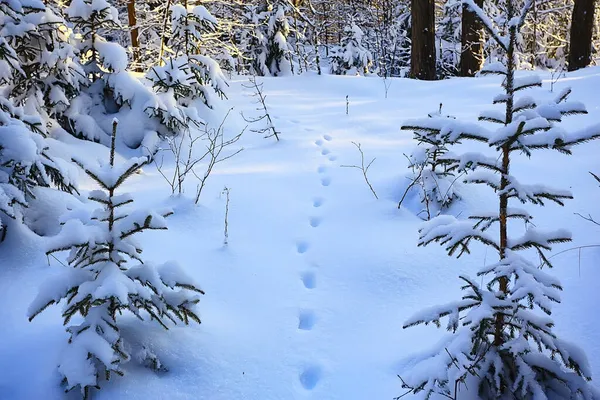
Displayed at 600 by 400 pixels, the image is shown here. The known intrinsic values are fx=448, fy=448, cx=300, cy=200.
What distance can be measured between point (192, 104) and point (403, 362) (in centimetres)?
561

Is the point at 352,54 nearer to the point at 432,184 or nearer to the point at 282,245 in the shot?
the point at 432,184

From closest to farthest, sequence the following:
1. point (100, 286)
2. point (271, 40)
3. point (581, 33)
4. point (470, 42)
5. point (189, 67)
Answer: point (100, 286), point (189, 67), point (581, 33), point (470, 42), point (271, 40)

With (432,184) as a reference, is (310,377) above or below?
below

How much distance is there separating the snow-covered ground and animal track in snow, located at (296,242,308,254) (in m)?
0.02

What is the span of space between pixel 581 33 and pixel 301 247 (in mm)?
9150

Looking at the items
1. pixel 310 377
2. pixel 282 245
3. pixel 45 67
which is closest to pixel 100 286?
pixel 310 377

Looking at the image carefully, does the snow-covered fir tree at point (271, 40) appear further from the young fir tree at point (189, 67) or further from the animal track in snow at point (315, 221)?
the animal track in snow at point (315, 221)

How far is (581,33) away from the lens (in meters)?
9.55

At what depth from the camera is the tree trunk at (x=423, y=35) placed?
984 cm

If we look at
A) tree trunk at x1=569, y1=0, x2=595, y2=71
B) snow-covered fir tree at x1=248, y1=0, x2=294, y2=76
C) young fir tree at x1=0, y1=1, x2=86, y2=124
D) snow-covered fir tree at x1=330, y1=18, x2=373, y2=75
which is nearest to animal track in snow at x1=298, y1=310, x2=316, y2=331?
young fir tree at x1=0, y1=1, x2=86, y2=124

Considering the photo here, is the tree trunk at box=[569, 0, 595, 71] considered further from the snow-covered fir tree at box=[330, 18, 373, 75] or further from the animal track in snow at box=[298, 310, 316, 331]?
the animal track in snow at box=[298, 310, 316, 331]

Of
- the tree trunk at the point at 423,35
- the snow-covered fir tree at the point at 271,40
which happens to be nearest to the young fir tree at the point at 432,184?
the tree trunk at the point at 423,35

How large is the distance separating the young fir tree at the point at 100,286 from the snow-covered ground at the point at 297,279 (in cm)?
21

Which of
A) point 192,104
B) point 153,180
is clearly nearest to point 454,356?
point 153,180
